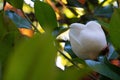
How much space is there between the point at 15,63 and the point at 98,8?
738 millimetres

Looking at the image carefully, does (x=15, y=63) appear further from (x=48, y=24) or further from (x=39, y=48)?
(x=48, y=24)

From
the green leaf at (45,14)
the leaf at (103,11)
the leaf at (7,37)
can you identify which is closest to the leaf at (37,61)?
the leaf at (7,37)

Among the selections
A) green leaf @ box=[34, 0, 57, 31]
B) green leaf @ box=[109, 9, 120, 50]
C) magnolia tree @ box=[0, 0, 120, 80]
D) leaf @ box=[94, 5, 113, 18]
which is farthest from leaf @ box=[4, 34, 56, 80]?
leaf @ box=[94, 5, 113, 18]

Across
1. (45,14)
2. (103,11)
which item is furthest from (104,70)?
(103,11)

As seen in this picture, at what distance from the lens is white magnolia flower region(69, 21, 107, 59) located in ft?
1.50

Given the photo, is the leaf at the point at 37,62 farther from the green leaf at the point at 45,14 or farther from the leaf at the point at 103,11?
the leaf at the point at 103,11

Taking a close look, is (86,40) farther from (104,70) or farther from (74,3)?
(74,3)

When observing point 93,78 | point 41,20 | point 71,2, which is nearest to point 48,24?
point 41,20

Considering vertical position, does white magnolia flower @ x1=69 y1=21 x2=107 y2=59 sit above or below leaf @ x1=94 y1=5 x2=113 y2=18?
above

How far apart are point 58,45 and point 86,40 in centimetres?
8

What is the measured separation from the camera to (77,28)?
0.47m

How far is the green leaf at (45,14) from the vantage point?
20.2 inches

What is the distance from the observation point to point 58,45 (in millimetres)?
531

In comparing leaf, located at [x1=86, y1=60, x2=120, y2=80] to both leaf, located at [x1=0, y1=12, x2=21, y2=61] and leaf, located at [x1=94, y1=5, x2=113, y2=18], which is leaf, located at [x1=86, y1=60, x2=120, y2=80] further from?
leaf, located at [x1=94, y1=5, x2=113, y2=18]
